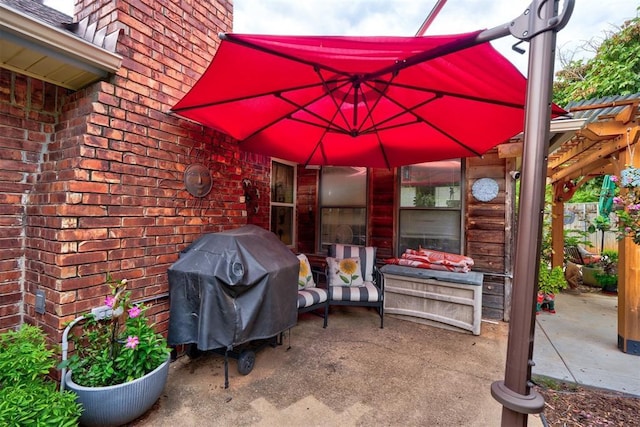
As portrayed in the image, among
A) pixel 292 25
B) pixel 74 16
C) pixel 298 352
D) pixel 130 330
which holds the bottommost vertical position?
pixel 298 352

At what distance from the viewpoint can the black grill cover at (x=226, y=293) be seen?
7.32 ft

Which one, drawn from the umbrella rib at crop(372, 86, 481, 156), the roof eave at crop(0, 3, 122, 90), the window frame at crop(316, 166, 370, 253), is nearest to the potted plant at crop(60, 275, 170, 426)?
the roof eave at crop(0, 3, 122, 90)

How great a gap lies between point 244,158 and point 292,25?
4154mm

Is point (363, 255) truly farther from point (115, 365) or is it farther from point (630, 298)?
point (115, 365)

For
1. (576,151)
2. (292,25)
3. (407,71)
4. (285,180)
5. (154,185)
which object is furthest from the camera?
(292,25)

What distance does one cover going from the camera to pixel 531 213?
109 cm

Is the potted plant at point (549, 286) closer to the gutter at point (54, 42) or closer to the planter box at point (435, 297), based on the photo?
the planter box at point (435, 297)

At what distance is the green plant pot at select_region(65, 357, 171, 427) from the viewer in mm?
1756

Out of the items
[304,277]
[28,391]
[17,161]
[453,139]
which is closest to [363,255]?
[304,277]

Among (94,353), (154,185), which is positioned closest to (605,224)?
(154,185)

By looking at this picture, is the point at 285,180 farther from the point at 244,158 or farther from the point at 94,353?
the point at 94,353

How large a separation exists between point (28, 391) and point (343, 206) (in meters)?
4.13

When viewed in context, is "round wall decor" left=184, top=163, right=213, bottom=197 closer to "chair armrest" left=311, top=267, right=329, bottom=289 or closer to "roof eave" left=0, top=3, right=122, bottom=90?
"roof eave" left=0, top=3, right=122, bottom=90

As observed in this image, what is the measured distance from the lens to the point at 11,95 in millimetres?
2010
